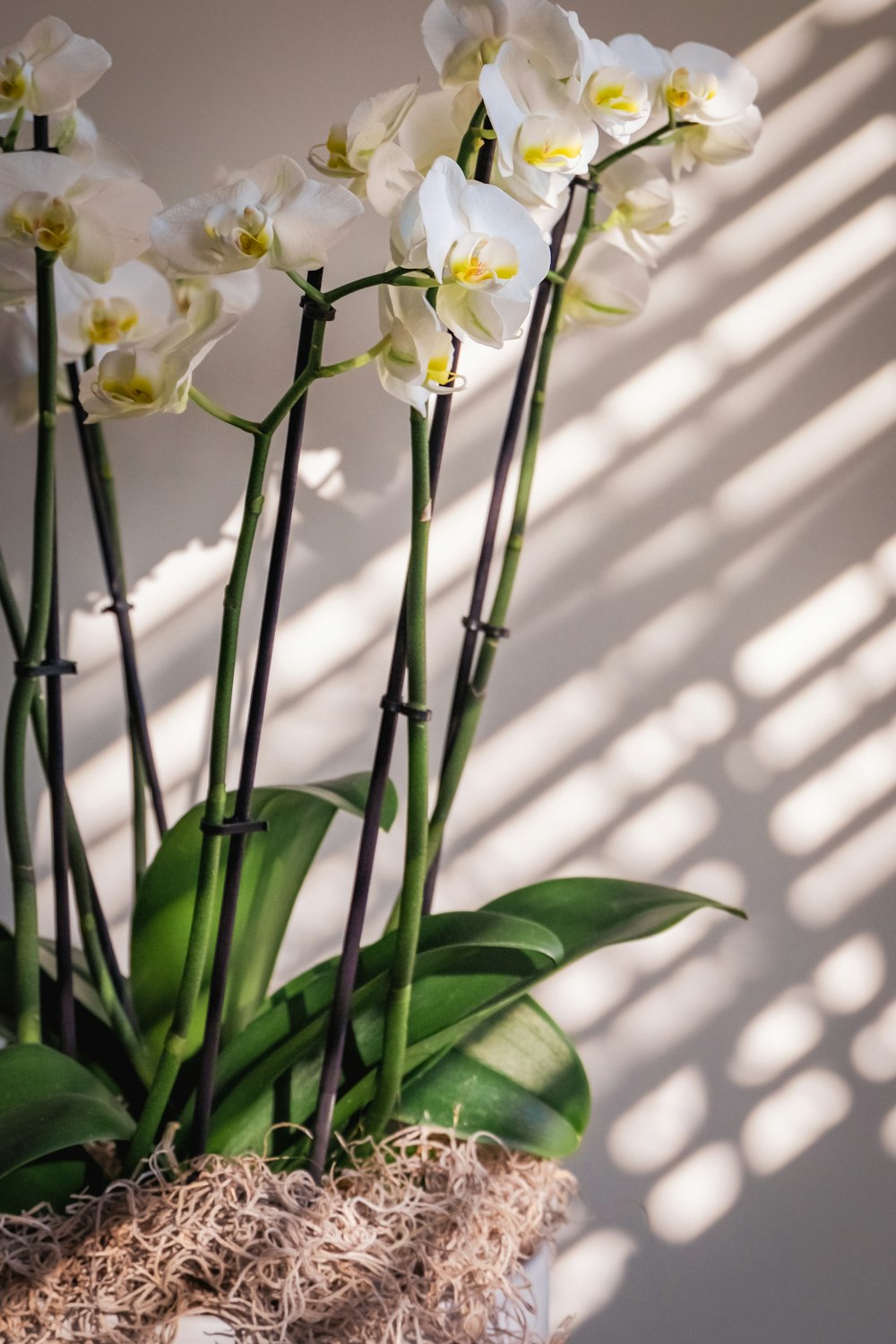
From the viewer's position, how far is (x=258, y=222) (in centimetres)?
51

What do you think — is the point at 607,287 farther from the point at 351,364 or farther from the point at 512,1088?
the point at 512,1088

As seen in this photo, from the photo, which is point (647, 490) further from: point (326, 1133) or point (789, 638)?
point (326, 1133)

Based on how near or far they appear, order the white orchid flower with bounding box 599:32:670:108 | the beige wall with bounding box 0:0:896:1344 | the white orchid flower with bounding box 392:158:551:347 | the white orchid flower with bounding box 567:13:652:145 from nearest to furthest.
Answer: the white orchid flower with bounding box 392:158:551:347, the white orchid flower with bounding box 567:13:652:145, the white orchid flower with bounding box 599:32:670:108, the beige wall with bounding box 0:0:896:1344

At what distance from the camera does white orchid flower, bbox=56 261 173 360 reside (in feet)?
2.57

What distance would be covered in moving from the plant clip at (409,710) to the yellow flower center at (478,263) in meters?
0.22

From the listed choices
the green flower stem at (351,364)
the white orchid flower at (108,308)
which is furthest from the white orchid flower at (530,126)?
the white orchid flower at (108,308)

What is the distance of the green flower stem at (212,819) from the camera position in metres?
0.55

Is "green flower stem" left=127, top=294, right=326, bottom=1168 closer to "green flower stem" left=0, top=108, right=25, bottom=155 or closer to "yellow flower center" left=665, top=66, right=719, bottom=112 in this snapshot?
"green flower stem" left=0, top=108, right=25, bottom=155

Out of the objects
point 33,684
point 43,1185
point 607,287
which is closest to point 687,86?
point 607,287

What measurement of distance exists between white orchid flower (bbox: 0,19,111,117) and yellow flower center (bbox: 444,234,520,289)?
0.28 meters

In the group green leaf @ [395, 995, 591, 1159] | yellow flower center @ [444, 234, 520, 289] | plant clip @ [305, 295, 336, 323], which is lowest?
green leaf @ [395, 995, 591, 1159]

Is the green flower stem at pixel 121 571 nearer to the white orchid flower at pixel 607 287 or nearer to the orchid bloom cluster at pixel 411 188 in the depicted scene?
the orchid bloom cluster at pixel 411 188

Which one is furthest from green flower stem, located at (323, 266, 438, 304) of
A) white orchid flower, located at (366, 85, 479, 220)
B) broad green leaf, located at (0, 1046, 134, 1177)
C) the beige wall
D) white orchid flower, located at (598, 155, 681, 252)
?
the beige wall

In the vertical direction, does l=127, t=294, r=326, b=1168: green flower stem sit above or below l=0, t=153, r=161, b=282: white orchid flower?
below
